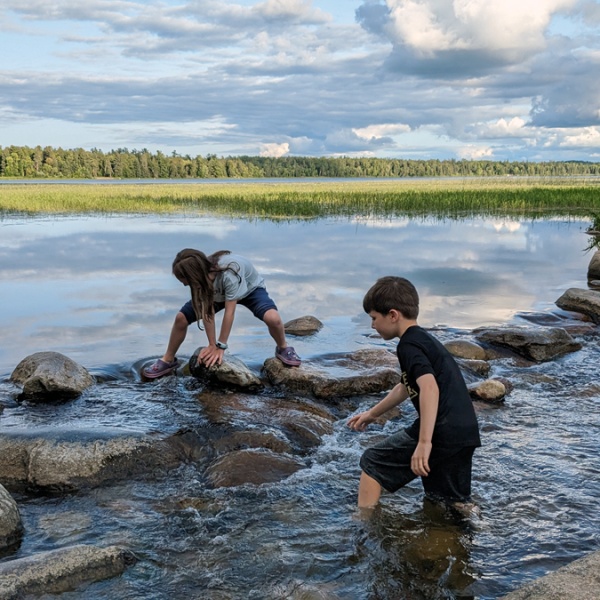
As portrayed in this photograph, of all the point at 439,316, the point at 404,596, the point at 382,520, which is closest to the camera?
the point at 404,596

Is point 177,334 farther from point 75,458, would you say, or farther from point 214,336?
point 75,458

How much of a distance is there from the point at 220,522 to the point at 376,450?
3.54 feet

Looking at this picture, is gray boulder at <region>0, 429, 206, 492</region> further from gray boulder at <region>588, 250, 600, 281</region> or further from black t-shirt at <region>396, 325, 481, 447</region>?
gray boulder at <region>588, 250, 600, 281</region>

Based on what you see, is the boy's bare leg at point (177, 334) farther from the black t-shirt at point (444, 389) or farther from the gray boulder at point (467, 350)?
the black t-shirt at point (444, 389)

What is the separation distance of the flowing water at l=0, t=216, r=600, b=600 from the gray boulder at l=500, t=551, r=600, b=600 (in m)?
0.65

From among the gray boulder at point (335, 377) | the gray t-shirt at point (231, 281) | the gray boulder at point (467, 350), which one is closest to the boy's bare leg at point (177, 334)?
the gray t-shirt at point (231, 281)

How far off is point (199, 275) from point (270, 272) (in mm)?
8544

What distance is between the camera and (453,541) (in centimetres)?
416

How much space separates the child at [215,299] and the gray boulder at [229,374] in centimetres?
18

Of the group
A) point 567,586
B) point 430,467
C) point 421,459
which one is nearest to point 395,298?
point 421,459

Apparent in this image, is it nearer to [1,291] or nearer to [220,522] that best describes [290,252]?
[1,291]

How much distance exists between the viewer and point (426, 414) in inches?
155

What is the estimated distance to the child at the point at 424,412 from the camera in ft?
13.0

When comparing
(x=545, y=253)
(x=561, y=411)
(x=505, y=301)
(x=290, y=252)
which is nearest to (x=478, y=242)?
(x=545, y=253)
